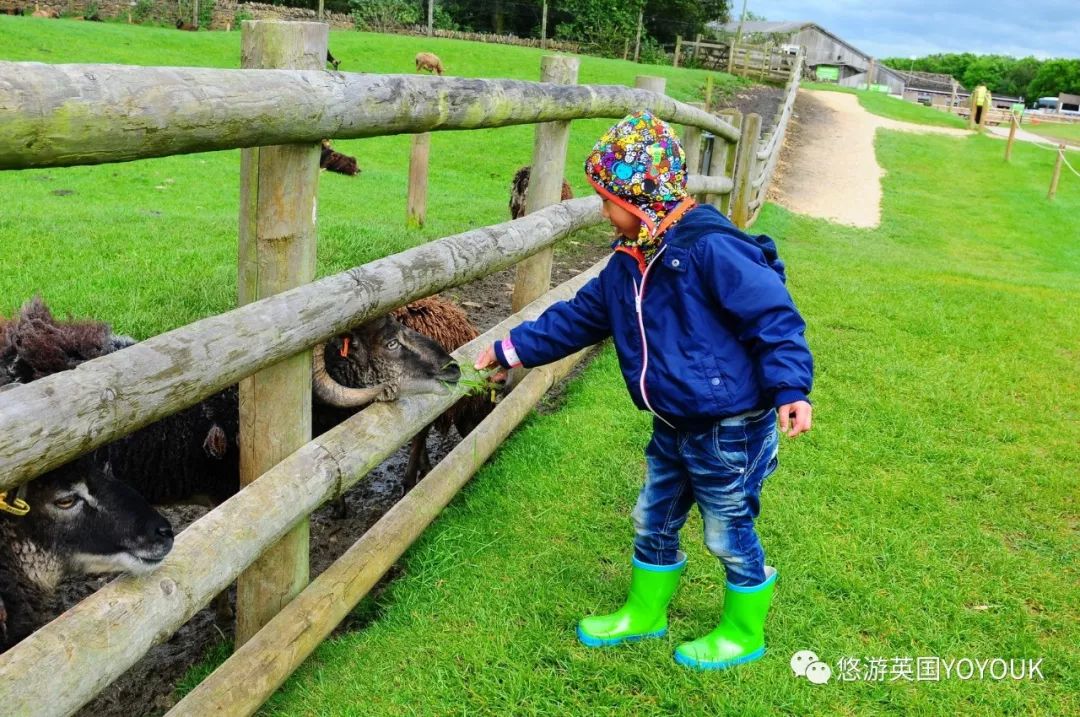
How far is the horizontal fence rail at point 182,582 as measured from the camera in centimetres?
205

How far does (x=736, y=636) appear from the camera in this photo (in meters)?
3.28

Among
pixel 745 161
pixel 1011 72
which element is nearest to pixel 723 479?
pixel 745 161

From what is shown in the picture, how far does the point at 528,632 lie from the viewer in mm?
3387

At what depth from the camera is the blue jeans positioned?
10.3 ft

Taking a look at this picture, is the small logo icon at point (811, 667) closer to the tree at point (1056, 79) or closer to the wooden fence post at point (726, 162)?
the wooden fence post at point (726, 162)

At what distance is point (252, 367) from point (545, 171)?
3.07 m

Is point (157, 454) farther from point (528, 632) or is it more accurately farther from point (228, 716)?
point (528, 632)

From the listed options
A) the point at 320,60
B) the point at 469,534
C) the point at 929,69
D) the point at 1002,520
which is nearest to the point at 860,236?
the point at 1002,520

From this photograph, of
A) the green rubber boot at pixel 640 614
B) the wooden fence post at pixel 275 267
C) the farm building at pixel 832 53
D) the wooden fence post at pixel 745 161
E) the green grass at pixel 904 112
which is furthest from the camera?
the farm building at pixel 832 53

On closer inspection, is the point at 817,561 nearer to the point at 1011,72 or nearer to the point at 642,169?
the point at 642,169

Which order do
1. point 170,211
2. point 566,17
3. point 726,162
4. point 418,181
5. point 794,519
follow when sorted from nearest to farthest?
point 794,519 < point 418,181 < point 170,211 < point 726,162 < point 566,17

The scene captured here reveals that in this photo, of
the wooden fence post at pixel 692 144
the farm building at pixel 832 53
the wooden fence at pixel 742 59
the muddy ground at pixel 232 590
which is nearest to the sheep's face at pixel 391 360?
the muddy ground at pixel 232 590

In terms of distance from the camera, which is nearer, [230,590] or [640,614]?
[640,614]

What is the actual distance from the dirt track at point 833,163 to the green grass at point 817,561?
11.7 metres
